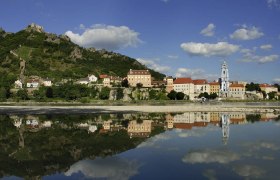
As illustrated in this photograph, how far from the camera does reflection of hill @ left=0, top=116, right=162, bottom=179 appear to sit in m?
16.5

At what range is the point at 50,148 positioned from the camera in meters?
22.0

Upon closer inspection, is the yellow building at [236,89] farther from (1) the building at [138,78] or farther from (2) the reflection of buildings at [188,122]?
(2) the reflection of buildings at [188,122]

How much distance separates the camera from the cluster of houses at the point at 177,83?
438ft

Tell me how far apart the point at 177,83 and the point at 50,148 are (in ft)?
408

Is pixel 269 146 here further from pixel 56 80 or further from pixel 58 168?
pixel 56 80

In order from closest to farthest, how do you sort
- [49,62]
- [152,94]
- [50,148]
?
[50,148], [152,94], [49,62]

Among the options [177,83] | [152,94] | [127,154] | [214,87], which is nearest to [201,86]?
[214,87]

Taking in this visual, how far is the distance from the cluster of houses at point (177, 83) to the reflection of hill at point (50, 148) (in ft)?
307

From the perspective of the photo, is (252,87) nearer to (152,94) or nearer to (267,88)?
(267,88)

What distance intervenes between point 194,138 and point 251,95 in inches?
5153

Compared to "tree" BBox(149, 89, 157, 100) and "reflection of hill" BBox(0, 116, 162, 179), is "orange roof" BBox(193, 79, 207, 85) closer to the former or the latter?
"tree" BBox(149, 89, 157, 100)

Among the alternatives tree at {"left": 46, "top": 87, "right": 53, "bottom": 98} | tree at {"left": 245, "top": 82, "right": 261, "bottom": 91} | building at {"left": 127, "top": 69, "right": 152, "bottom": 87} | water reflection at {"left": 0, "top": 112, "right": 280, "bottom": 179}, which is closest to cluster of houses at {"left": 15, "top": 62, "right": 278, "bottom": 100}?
building at {"left": 127, "top": 69, "right": 152, "bottom": 87}

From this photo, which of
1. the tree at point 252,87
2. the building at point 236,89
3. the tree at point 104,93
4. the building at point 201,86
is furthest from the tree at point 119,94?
the tree at point 252,87

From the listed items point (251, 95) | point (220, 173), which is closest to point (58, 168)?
point (220, 173)
